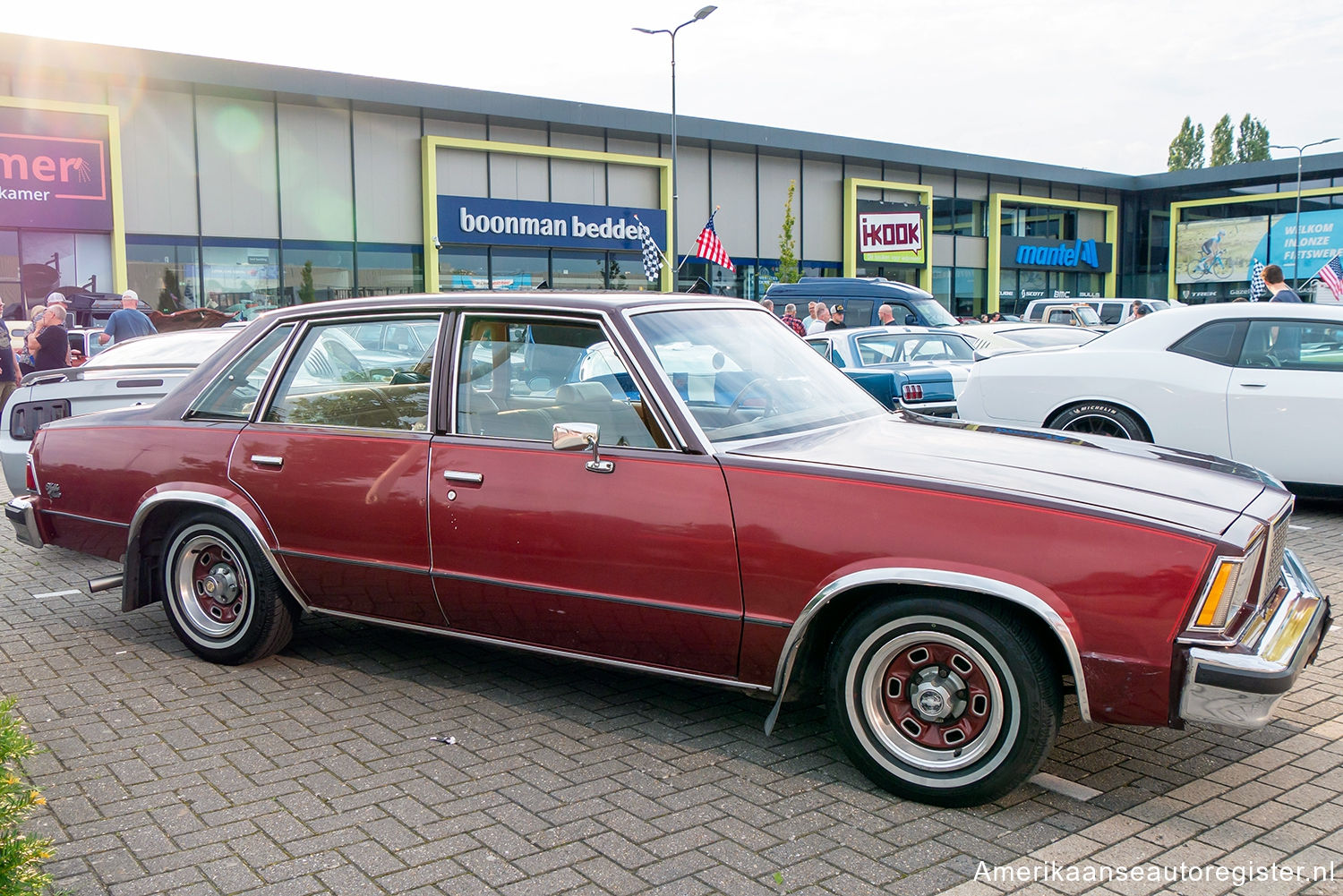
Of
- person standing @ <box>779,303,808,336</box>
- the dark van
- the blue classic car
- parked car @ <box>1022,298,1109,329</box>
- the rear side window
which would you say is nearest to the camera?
the rear side window

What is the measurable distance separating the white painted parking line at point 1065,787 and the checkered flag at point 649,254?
2414 centimetres

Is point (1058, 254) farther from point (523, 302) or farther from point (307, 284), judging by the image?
point (523, 302)

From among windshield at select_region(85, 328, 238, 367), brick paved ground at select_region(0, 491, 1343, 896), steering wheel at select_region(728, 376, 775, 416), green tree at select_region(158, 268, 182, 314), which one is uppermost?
green tree at select_region(158, 268, 182, 314)

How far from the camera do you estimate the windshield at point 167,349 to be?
8.80m

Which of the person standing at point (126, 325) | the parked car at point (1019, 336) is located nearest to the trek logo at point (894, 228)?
the parked car at point (1019, 336)

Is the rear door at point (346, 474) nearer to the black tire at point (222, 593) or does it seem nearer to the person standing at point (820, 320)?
the black tire at point (222, 593)

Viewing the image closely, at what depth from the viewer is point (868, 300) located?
18.7 meters

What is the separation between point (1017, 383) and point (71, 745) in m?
7.16

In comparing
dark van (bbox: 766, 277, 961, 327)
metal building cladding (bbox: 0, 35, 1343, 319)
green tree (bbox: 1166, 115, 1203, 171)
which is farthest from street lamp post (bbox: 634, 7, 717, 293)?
green tree (bbox: 1166, 115, 1203, 171)

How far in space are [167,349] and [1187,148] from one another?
94473 mm

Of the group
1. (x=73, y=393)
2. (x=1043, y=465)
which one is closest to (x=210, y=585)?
(x=1043, y=465)

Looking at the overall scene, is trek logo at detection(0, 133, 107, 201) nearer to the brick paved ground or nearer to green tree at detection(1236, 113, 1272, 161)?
the brick paved ground

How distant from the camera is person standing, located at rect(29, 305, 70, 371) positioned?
13.0m

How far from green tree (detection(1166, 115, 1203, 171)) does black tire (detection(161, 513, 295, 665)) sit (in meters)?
95.5
